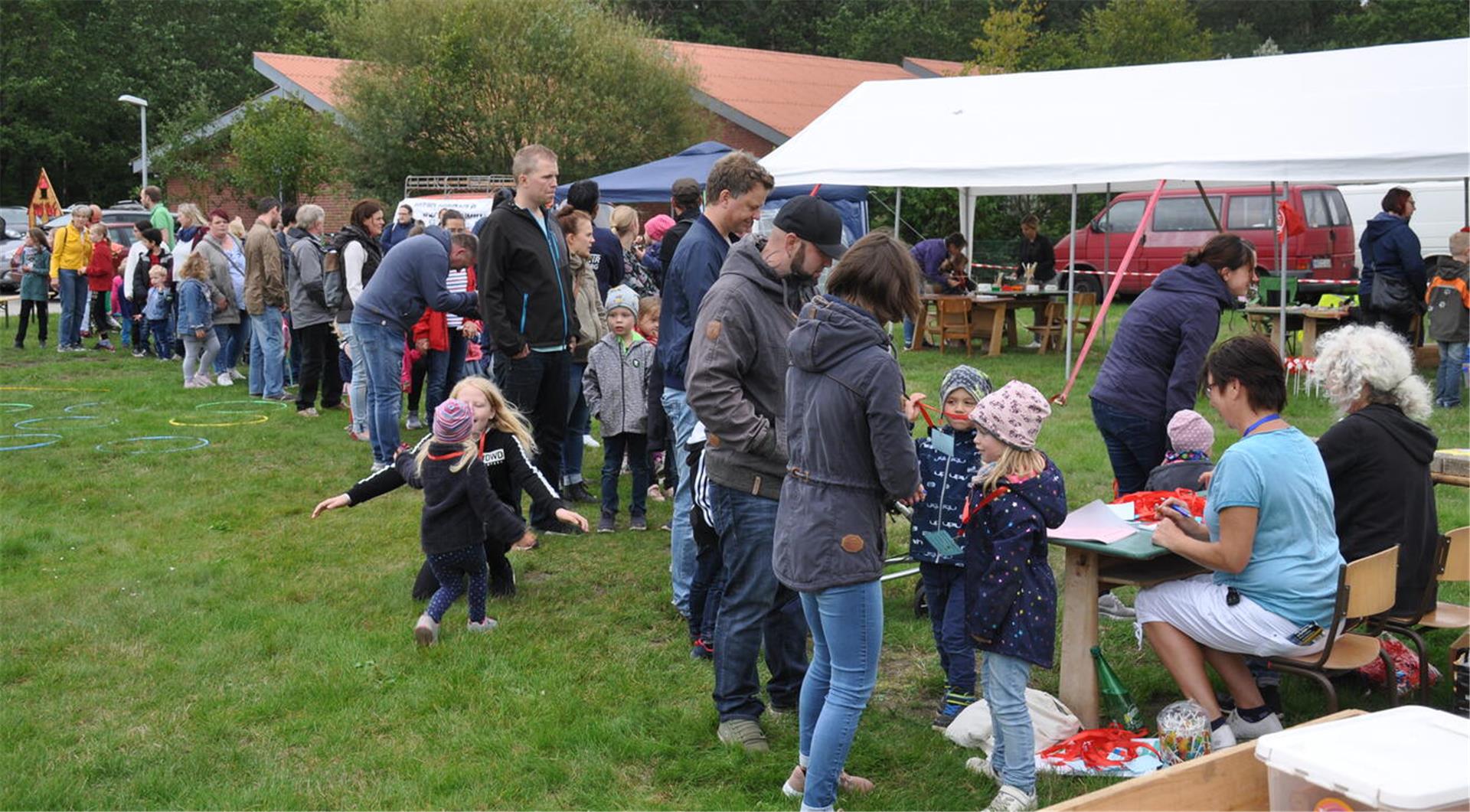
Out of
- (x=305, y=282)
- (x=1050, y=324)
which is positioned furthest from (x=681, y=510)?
(x=1050, y=324)

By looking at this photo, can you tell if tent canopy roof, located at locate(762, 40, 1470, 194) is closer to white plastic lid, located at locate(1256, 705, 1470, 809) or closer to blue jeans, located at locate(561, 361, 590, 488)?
blue jeans, located at locate(561, 361, 590, 488)

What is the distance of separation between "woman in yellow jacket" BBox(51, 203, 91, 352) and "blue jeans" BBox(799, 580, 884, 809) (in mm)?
15271

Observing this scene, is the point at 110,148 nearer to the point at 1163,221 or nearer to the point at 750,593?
the point at 1163,221

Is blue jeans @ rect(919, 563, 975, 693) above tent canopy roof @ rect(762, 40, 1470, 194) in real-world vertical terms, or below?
below

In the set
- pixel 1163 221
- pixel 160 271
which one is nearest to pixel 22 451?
pixel 160 271

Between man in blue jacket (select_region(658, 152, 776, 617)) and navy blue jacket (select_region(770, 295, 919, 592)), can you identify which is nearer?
navy blue jacket (select_region(770, 295, 919, 592))

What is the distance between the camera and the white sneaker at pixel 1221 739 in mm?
4270

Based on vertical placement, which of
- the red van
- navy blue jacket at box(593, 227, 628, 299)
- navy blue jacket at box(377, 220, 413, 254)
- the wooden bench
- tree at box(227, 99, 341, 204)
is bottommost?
the wooden bench

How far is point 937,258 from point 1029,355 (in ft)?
6.29

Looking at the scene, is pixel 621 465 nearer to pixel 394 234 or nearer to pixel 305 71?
pixel 394 234

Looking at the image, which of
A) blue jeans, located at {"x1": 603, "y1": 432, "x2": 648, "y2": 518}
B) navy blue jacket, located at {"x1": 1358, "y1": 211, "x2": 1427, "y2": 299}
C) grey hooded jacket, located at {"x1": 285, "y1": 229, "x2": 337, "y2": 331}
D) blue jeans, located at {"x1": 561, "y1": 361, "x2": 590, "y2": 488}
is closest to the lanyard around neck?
blue jeans, located at {"x1": 603, "y1": 432, "x2": 648, "y2": 518}

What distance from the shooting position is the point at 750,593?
4.39 m

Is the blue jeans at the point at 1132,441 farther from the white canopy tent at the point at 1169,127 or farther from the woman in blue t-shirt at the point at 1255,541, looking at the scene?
the white canopy tent at the point at 1169,127

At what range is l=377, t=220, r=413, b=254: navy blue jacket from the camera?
40.2ft
